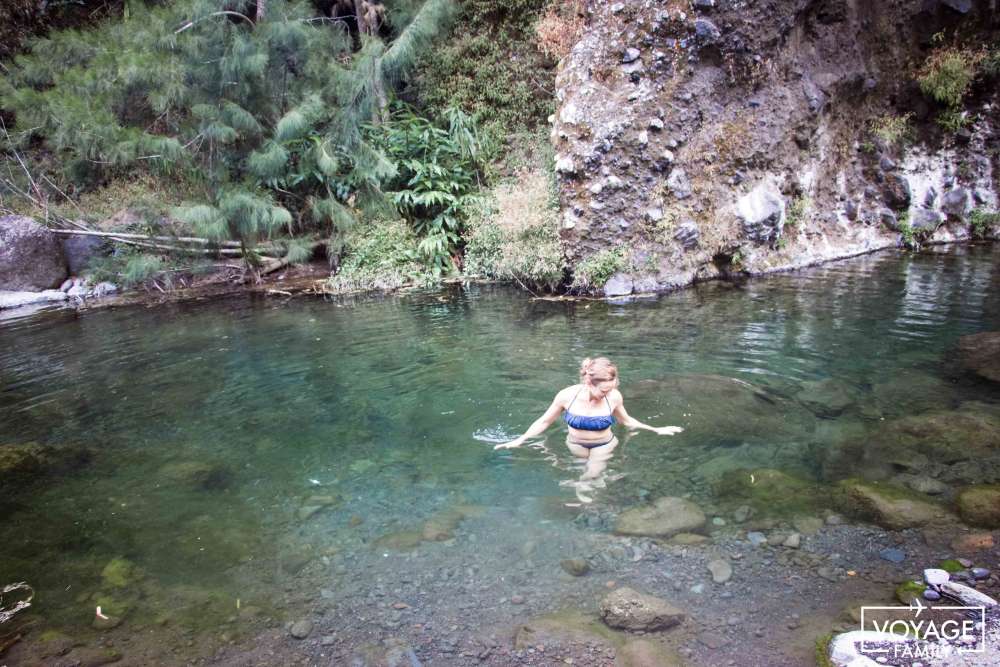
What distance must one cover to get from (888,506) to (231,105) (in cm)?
1358

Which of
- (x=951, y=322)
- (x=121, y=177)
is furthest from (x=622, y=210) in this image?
(x=121, y=177)

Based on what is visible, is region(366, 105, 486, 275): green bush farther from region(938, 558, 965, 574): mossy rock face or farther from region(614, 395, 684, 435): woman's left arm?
region(938, 558, 965, 574): mossy rock face

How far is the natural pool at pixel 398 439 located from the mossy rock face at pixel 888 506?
39cm

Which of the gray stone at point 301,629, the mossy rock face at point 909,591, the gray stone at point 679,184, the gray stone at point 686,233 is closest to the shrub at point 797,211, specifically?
the gray stone at point 679,184

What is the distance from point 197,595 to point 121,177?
55.4 feet

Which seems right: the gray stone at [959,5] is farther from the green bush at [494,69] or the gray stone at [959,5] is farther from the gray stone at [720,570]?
the gray stone at [720,570]

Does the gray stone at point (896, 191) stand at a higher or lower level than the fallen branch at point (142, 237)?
higher

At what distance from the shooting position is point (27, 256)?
14609mm

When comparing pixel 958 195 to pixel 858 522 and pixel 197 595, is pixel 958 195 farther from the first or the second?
pixel 197 595

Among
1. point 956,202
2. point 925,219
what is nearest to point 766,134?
point 925,219

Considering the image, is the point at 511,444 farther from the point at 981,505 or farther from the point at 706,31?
the point at 706,31

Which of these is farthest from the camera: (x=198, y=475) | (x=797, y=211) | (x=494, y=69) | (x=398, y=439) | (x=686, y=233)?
(x=494, y=69)

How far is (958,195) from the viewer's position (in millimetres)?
14656

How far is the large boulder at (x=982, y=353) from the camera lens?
21.3ft
